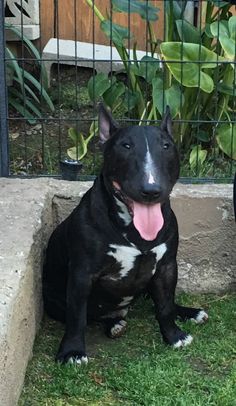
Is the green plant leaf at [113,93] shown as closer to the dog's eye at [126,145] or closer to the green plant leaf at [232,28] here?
the green plant leaf at [232,28]

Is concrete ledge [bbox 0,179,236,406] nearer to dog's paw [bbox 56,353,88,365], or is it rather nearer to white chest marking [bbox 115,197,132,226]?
dog's paw [bbox 56,353,88,365]

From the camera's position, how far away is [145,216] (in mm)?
3709

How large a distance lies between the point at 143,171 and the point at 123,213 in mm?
372

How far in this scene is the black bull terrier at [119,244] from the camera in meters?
3.68

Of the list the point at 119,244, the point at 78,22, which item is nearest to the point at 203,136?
the point at 119,244

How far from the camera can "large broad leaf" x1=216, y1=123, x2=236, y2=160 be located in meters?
5.36

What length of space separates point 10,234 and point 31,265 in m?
0.21

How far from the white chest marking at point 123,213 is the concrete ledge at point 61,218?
0.49 meters

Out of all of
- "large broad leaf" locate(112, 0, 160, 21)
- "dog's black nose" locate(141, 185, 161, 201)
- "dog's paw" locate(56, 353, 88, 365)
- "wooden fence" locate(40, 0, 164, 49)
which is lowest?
"dog's paw" locate(56, 353, 88, 365)

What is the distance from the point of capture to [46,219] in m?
4.63

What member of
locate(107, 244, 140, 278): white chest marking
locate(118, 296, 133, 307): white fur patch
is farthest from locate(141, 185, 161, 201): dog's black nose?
locate(118, 296, 133, 307): white fur patch

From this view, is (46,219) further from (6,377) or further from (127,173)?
(6,377)

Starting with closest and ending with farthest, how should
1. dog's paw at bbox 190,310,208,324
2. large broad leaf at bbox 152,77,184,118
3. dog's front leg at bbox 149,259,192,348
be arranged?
dog's front leg at bbox 149,259,192,348
dog's paw at bbox 190,310,208,324
large broad leaf at bbox 152,77,184,118

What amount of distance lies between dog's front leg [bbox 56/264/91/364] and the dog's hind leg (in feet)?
2.36
